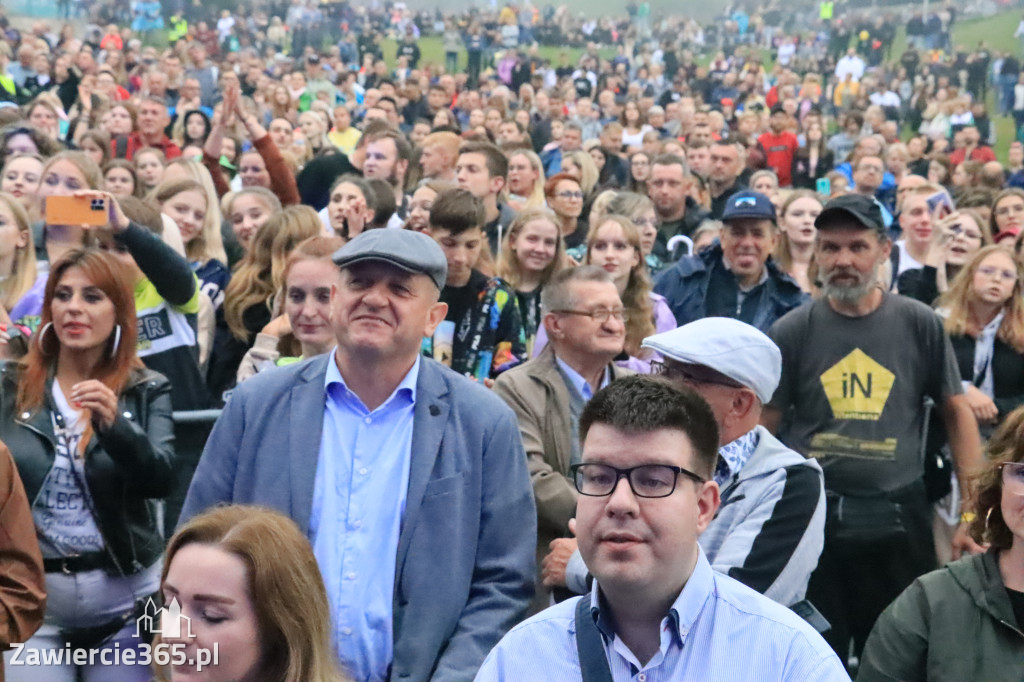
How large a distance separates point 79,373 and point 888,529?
2.92m

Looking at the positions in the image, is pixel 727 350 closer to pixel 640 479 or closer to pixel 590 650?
pixel 640 479

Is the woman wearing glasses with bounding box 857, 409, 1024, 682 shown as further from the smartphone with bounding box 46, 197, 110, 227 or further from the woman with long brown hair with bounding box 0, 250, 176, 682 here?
the smartphone with bounding box 46, 197, 110, 227

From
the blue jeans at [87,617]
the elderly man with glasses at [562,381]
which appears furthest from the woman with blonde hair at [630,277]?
the blue jeans at [87,617]

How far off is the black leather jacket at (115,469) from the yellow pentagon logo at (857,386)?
95.7 inches

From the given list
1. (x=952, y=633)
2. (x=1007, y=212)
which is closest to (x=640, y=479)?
(x=952, y=633)

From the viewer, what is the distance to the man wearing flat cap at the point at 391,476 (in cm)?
317

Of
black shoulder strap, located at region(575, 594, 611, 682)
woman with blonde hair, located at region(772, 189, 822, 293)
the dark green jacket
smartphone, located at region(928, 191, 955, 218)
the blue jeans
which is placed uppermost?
smartphone, located at region(928, 191, 955, 218)

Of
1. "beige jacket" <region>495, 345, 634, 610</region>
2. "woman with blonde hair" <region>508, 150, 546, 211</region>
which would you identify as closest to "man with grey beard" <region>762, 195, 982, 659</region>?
"beige jacket" <region>495, 345, 634, 610</region>

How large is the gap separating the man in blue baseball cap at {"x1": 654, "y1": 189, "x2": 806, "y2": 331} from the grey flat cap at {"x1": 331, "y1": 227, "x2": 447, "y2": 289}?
3249 millimetres

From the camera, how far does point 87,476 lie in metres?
4.00

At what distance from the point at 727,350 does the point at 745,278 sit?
3248 mm

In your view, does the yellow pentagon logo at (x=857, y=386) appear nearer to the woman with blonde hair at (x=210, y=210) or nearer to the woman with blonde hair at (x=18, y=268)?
the woman with blonde hair at (x=18, y=268)

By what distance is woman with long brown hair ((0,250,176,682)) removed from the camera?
3.91 m

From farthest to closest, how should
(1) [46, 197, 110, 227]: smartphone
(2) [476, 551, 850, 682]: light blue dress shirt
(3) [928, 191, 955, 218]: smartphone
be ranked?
(3) [928, 191, 955, 218]: smartphone < (1) [46, 197, 110, 227]: smartphone < (2) [476, 551, 850, 682]: light blue dress shirt
